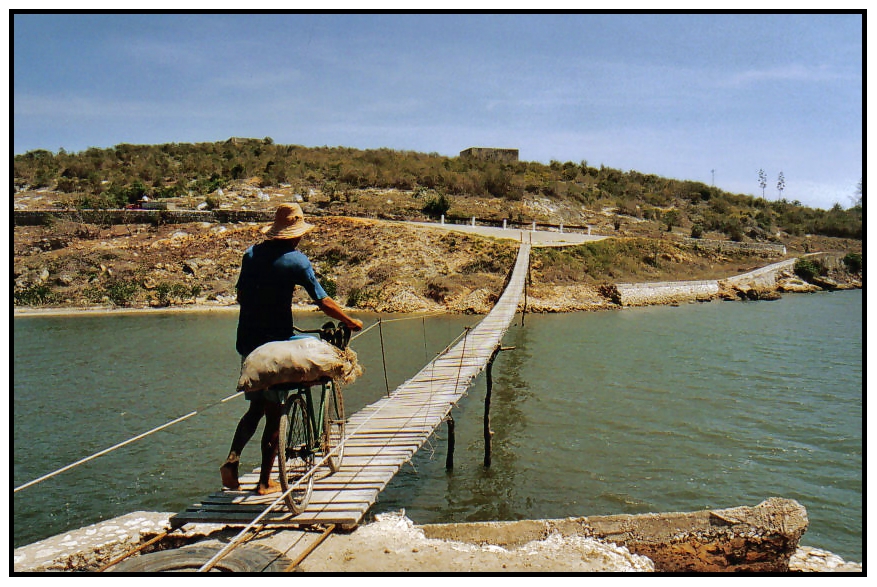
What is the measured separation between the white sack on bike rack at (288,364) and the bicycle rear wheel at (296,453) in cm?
33

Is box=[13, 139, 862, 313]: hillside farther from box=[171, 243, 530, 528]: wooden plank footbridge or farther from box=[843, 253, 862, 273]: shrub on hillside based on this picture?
box=[171, 243, 530, 528]: wooden plank footbridge

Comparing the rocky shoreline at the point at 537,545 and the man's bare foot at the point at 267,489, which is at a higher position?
the man's bare foot at the point at 267,489

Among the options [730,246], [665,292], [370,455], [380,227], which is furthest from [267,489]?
[730,246]

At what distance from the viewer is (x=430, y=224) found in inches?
1282

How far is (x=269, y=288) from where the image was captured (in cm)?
430

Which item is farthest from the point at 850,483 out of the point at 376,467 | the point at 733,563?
the point at 376,467

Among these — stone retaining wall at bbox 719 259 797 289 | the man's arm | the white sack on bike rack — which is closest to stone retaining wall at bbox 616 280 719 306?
stone retaining wall at bbox 719 259 797 289

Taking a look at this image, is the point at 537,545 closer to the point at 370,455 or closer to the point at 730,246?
the point at 370,455

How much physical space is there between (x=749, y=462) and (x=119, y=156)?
196 feet

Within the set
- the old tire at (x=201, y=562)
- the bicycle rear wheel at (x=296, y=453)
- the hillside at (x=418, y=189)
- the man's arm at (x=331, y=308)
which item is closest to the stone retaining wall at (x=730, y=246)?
the hillside at (x=418, y=189)

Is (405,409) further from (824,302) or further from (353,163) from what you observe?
(353,163)

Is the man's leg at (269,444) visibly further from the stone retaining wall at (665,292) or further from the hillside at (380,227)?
the stone retaining wall at (665,292)

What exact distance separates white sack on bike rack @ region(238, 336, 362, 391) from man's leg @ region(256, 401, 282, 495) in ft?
0.95

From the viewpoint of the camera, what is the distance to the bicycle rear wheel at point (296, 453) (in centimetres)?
435
